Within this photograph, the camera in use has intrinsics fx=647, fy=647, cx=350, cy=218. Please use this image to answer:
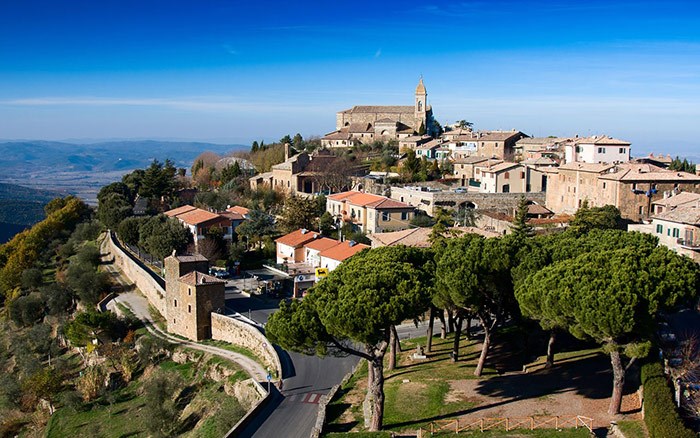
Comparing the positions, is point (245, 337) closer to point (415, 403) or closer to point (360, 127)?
point (415, 403)

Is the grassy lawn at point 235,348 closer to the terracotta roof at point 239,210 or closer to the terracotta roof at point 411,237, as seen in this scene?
the terracotta roof at point 411,237

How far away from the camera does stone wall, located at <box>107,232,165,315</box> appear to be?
35.9 metres

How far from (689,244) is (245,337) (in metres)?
20.1

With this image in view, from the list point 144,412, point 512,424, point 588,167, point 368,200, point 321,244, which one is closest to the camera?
point 512,424

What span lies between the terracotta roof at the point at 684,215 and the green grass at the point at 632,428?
626 inches

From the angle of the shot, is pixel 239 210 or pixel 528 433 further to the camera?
pixel 239 210

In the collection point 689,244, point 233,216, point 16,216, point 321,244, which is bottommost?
point 16,216

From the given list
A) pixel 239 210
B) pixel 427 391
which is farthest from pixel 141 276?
pixel 427 391

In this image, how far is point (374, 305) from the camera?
1695 centimetres

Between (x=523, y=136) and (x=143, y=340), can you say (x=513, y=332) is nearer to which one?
(x=143, y=340)

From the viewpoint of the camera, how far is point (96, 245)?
186 ft

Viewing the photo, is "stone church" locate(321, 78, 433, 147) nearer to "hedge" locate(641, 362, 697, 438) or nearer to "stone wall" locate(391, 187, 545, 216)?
"stone wall" locate(391, 187, 545, 216)

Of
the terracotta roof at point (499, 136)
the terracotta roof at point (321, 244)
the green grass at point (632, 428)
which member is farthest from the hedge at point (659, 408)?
the terracotta roof at point (499, 136)

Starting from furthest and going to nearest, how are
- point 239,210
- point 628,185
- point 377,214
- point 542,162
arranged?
point 542,162 < point 239,210 < point 377,214 < point 628,185
